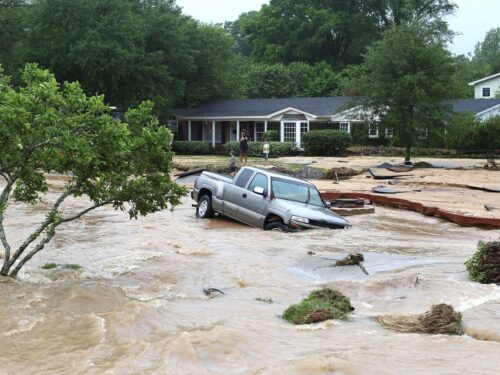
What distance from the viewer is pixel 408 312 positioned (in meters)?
7.92

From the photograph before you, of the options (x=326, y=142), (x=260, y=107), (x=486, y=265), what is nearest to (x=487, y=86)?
(x=260, y=107)

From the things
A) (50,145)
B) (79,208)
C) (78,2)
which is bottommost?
(79,208)

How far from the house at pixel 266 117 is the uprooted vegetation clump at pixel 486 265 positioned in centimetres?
3587

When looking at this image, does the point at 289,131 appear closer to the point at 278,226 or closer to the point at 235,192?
the point at 235,192

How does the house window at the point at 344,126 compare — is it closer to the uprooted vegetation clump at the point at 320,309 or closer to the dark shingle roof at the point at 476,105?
the dark shingle roof at the point at 476,105

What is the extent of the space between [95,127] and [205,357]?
3.80 m

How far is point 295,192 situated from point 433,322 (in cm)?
815

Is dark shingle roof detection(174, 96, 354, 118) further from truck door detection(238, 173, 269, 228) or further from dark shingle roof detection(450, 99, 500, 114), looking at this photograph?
truck door detection(238, 173, 269, 228)

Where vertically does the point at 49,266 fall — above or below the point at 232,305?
above

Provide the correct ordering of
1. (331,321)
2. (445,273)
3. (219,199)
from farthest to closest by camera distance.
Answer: (219,199), (445,273), (331,321)

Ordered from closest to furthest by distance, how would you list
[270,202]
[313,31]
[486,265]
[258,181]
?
[486,265] → [270,202] → [258,181] → [313,31]

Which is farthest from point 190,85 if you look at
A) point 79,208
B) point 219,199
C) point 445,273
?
point 445,273

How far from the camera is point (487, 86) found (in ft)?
213

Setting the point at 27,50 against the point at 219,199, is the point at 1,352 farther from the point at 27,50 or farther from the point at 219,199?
the point at 27,50
